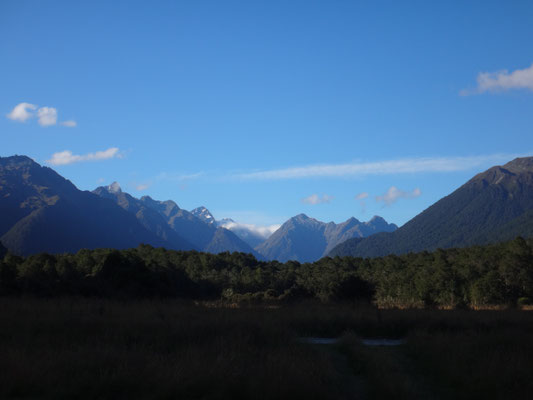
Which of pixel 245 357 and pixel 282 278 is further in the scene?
pixel 282 278

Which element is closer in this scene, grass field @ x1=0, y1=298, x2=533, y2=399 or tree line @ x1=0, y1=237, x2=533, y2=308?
grass field @ x1=0, y1=298, x2=533, y2=399

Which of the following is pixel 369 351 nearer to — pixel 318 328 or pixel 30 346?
pixel 318 328

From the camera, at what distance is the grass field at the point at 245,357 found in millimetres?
8734

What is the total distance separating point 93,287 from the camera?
31391 millimetres

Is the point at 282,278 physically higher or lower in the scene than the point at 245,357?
lower

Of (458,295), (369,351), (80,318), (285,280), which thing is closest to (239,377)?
(369,351)

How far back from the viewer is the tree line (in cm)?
3325

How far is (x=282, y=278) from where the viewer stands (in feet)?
225

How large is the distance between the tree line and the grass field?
11911mm

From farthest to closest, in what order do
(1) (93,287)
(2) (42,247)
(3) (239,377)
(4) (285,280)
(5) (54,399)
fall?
1. (2) (42,247)
2. (4) (285,280)
3. (1) (93,287)
4. (3) (239,377)
5. (5) (54,399)

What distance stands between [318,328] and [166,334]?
593cm

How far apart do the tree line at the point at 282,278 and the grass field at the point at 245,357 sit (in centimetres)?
1191

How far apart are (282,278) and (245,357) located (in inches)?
2297

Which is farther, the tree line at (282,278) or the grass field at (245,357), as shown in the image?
the tree line at (282,278)
